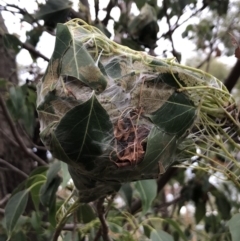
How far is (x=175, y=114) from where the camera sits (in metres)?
0.64

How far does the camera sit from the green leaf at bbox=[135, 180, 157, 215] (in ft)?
3.47

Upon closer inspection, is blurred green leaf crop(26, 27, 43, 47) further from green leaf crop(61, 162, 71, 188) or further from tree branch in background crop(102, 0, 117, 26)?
green leaf crop(61, 162, 71, 188)

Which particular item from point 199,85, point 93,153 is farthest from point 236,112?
point 93,153

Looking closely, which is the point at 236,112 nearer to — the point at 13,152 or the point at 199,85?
the point at 199,85

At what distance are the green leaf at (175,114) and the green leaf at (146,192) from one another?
0.42m

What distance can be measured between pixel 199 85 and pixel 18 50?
3.17 feet

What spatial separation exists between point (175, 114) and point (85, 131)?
12 centimetres

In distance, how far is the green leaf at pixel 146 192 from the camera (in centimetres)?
106

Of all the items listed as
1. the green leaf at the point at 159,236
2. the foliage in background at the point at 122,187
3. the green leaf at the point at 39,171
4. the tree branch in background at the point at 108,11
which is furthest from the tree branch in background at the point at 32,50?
the green leaf at the point at 159,236

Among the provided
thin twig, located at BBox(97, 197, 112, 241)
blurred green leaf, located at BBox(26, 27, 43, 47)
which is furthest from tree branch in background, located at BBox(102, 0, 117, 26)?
thin twig, located at BBox(97, 197, 112, 241)

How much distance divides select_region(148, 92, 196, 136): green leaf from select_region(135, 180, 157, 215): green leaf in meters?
0.42

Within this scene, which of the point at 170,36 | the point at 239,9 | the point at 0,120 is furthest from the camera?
the point at 239,9

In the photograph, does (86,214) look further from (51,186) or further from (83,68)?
(83,68)

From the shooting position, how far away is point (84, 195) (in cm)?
79
